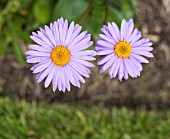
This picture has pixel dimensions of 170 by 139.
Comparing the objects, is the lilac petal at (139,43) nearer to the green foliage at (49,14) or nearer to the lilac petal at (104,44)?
the lilac petal at (104,44)

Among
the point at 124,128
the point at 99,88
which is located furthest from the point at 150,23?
the point at 124,128

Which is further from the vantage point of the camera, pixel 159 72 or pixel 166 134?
pixel 159 72

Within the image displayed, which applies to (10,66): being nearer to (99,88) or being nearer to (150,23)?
(99,88)

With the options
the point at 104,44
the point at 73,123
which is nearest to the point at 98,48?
the point at 104,44

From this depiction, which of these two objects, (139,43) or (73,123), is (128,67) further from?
(73,123)

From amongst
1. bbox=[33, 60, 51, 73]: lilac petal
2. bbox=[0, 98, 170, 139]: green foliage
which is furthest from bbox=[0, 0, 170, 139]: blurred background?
bbox=[33, 60, 51, 73]: lilac petal

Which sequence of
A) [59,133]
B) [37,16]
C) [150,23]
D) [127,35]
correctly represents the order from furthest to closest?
[150,23] < [59,133] < [37,16] < [127,35]

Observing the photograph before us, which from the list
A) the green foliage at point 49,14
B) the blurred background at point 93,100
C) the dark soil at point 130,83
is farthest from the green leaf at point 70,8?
the dark soil at point 130,83

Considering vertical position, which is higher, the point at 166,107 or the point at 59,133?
the point at 166,107
